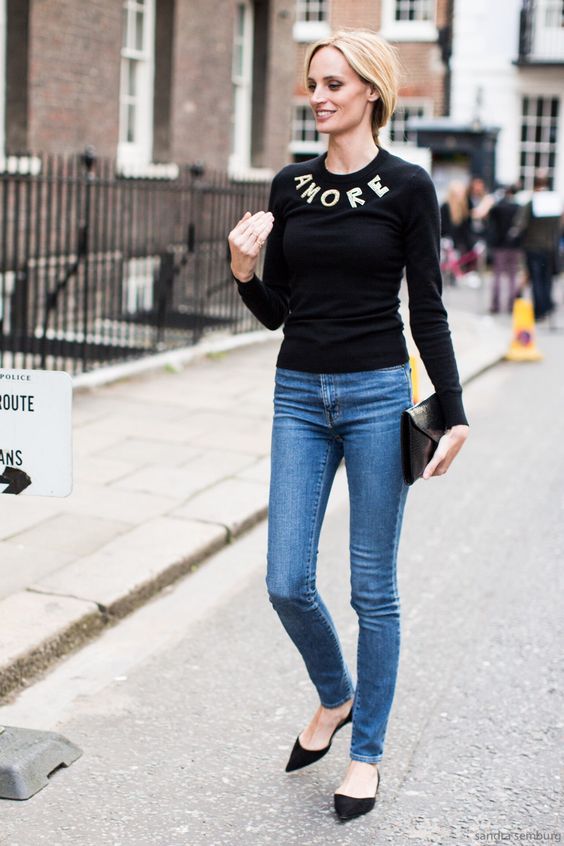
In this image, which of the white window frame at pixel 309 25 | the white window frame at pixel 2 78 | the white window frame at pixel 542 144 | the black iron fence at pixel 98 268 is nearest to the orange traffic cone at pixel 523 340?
the black iron fence at pixel 98 268

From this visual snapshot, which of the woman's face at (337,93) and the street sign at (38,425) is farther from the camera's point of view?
the street sign at (38,425)

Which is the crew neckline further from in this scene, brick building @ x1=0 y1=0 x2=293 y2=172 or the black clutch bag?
brick building @ x1=0 y1=0 x2=293 y2=172

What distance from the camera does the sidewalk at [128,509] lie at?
4809 mm

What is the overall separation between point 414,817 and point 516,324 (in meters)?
10.5

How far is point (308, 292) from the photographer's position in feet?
10.9

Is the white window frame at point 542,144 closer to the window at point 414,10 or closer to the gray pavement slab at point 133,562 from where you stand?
the window at point 414,10

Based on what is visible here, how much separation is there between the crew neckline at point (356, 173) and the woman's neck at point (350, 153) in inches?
0.5

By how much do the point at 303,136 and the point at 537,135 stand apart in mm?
5770

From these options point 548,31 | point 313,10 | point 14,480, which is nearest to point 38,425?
point 14,480

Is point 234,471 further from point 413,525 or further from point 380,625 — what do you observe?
point 380,625

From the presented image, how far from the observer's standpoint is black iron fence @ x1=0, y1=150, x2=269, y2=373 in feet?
31.0

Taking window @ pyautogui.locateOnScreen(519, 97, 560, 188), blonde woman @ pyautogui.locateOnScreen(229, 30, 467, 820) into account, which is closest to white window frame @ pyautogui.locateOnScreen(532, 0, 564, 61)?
window @ pyautogui.locateOnScreen(519, 97, 560, 188)

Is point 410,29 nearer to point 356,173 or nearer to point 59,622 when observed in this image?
point 59,622

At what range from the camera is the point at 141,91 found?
14562mm
